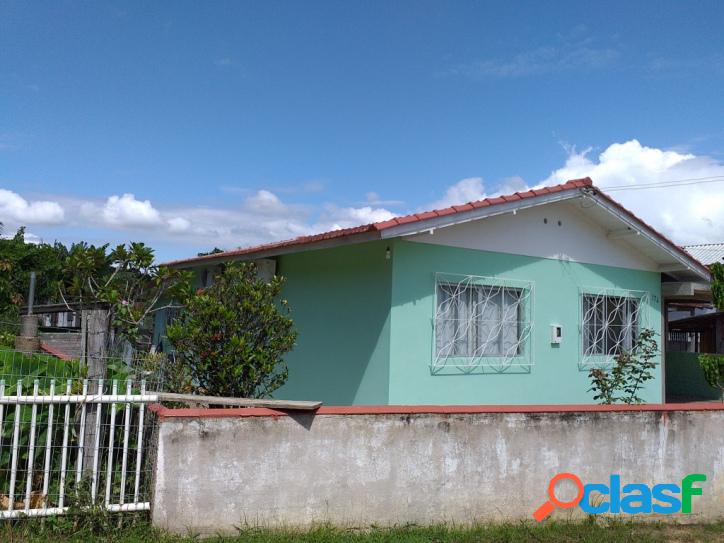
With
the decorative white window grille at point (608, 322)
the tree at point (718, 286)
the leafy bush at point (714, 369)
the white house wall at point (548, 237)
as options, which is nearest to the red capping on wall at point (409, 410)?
the leafy bush at point (714, 369)

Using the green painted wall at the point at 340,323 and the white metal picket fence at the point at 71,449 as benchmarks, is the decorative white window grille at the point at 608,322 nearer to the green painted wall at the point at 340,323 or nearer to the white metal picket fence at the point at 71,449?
the green painted wall at the point at 340,323

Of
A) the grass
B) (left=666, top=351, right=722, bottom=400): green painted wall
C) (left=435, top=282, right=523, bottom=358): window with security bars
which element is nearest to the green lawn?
the grass

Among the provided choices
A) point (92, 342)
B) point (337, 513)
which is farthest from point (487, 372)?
point (92, 342)

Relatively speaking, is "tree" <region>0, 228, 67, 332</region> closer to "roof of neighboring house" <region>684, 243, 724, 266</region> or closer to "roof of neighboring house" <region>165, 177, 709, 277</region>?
"roof of neighboring house" <region>165, 177, 709, 277</region>

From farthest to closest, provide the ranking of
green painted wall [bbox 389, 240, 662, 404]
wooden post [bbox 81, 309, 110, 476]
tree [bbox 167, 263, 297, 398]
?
green painted wall [bbox 389, 240, 662, 404] → tree [bbox 167, 263, 297, 398] → wooden post [bbox 81, 309, 110, 476]

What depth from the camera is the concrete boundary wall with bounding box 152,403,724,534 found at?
4.92 m

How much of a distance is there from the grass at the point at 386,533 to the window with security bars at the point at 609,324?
358cm

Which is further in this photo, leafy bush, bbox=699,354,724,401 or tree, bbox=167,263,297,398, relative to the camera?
leafy bush, bbox=699,354,724,401

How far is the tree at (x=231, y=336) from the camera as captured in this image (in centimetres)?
577

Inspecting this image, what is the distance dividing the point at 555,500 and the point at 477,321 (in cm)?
291

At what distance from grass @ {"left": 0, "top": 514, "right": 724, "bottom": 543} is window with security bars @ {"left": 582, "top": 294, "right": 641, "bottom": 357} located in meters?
3.58

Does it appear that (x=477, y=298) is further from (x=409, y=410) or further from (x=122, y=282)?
(x=122, y=282)

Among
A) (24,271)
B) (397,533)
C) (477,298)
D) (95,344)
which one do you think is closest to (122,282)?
(95,344)

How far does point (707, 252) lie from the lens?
19.9 m
